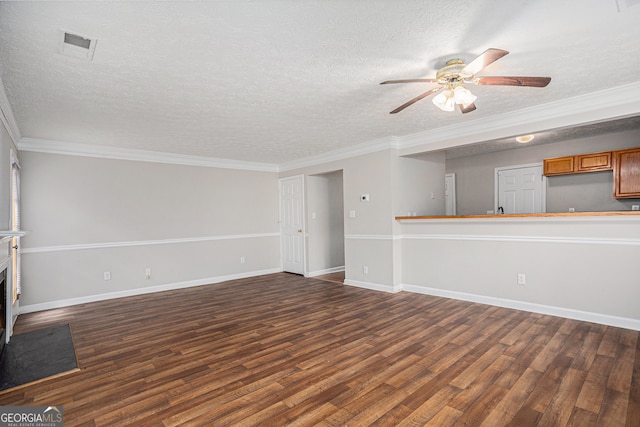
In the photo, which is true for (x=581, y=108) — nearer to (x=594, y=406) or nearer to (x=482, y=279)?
(x=482, y=279)

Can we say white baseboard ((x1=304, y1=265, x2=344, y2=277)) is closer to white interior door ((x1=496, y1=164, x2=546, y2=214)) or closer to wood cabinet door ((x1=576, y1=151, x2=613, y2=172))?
white interior door ((x1=496, y1=164, x2=546, y2=214))

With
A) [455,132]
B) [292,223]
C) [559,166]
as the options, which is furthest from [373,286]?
[559,166]

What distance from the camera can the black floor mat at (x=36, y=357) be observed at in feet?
8.13

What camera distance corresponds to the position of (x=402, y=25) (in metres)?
1.97

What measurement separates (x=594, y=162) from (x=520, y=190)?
116cm

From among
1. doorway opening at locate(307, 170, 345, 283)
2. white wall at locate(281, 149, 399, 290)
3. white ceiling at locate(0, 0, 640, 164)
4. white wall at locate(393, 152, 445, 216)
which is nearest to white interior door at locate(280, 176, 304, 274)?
doorway opening at locate(307, 170, 345, 283)

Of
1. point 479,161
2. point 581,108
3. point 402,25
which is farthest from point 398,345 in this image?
point 479,161

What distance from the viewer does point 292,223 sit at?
6.77 meters

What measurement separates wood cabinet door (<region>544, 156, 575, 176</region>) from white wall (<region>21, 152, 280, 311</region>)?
518 centimetres

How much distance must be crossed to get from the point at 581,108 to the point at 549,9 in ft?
6.76

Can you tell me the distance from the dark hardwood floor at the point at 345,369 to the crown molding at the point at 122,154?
2274 mm

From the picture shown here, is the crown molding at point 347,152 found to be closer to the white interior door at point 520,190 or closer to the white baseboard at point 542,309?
the white baseboard at point 542,309

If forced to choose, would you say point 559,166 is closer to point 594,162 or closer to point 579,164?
point 579,164

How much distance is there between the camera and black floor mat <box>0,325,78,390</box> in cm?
248
